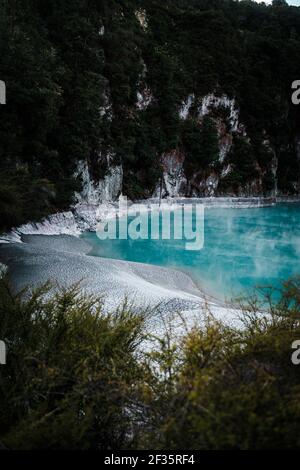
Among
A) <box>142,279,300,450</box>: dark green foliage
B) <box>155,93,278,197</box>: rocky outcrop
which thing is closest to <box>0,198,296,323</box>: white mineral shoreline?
<box>142,279,300,450</box>: dark green foliage

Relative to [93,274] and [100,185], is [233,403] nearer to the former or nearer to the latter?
[93,274]

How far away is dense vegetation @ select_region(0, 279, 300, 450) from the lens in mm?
2109

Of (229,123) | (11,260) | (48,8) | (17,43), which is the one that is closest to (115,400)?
(11,260)

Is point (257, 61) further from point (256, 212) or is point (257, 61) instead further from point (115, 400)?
point (115, 400)

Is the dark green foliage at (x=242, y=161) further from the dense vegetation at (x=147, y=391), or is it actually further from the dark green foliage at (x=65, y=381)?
the dense vegetation at (x=147, y=391)

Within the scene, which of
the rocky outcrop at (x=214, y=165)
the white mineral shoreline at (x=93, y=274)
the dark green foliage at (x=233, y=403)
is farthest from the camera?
the rocky outcrop at (x=214, y=165)

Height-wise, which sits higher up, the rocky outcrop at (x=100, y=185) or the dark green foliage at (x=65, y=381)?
the rocky outcrop at (x=100, y=185)

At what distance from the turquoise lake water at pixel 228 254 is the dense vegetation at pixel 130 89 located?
462cm

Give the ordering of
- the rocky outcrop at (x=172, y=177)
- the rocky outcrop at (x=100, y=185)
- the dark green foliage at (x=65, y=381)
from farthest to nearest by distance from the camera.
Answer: the rocky outcrop at (x=172, y=177), the rocky outcrop at (x=100, y=185), the dark green foliage at (x=65, y=381)

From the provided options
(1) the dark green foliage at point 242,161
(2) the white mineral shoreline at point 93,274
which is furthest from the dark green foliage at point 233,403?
(1) the dark green foliage at point 242,161

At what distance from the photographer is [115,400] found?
113 inches

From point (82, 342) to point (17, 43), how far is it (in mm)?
16856

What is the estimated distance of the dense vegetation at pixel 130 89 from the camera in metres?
16.9

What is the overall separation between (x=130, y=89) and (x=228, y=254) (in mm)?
17904
